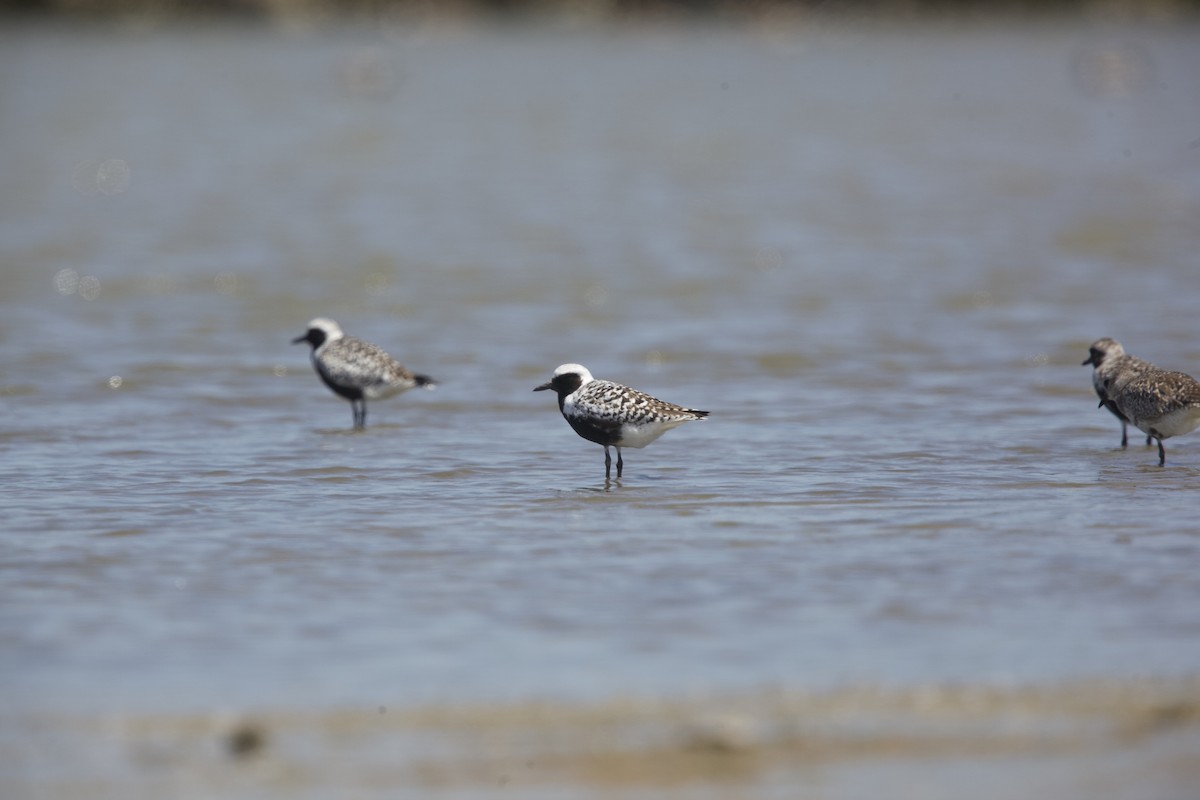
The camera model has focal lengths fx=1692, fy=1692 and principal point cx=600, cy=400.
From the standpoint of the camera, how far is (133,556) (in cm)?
1030

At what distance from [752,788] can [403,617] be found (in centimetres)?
289

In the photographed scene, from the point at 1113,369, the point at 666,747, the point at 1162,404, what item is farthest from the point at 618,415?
the point at 666,747

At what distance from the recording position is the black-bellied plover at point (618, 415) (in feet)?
41.5

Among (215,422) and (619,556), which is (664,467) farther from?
(215,422)

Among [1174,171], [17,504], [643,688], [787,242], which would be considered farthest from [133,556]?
[1174,171]

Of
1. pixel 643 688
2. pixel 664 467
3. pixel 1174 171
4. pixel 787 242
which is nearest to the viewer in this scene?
pixel 643 688

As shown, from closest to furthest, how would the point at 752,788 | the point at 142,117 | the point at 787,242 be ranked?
the point at 752,788, the point at 787,242, the point at 142,117

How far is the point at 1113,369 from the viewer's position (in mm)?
13984

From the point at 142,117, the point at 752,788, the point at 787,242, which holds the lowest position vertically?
the point at 752,788

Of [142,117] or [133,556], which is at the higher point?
[142,117]

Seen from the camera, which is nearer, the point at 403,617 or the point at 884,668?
the point at 884,668

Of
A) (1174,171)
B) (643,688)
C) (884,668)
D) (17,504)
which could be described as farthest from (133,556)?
(1174,171)

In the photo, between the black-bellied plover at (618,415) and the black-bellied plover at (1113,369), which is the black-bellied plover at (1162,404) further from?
the black-bellied plover at (618,415)

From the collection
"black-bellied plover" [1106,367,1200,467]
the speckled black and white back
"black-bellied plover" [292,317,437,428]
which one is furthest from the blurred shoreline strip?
the speckled black and white back
